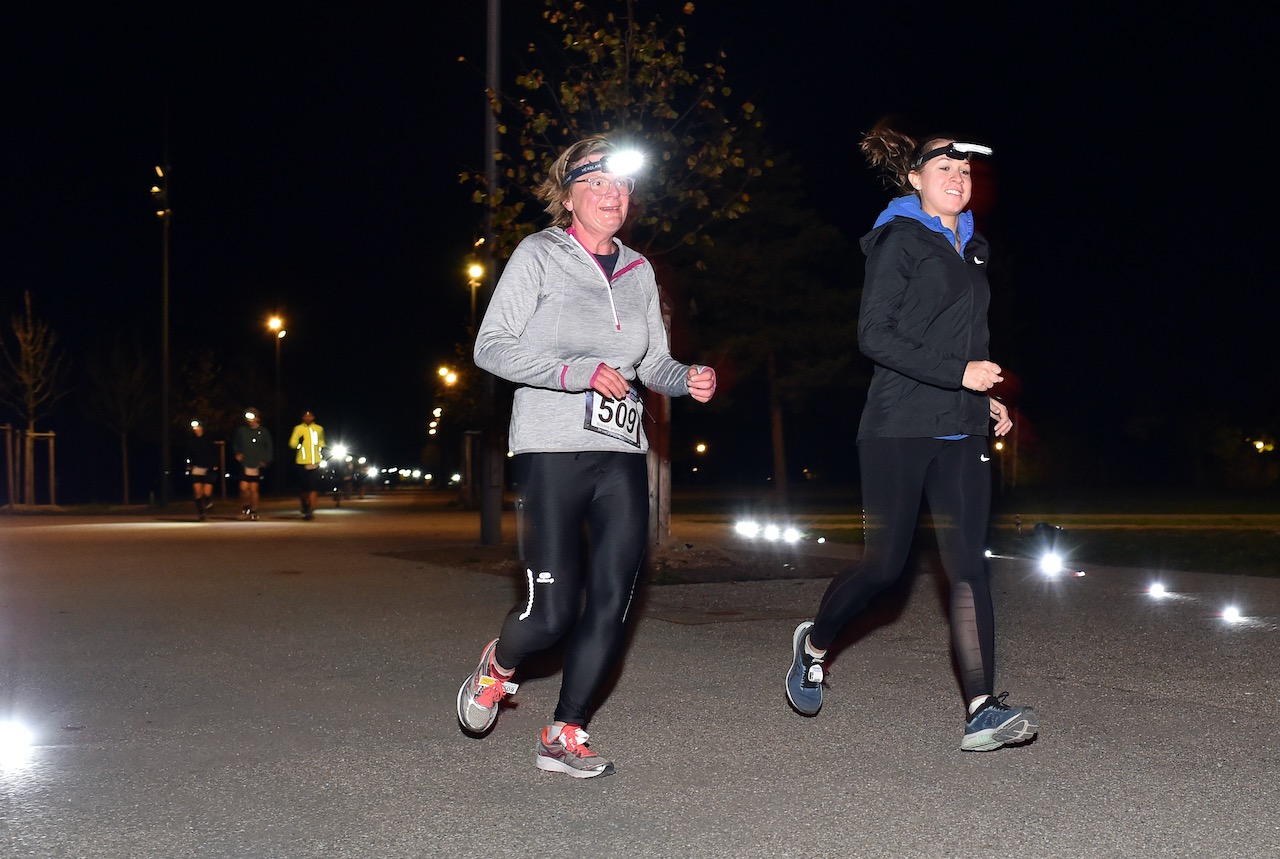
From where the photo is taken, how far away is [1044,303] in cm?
7394

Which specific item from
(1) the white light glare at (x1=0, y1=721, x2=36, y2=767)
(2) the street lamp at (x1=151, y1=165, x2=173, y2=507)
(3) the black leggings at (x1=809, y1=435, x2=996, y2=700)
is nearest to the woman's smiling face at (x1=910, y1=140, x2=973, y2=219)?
(3) the black leggings at (x1=809, y1=435, x2=996, y2=700)

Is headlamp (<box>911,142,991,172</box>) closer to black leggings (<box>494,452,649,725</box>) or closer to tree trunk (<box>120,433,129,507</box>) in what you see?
black leggings (<box>494,452,649,725</box>)

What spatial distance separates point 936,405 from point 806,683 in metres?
1.27

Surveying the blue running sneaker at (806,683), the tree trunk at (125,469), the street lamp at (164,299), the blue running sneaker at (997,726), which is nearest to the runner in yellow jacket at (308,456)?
the street lamp at (164,299)

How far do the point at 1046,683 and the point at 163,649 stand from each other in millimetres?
4634

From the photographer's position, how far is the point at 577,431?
4.77 metres

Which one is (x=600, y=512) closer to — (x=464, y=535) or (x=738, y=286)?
(x=464, y=535)

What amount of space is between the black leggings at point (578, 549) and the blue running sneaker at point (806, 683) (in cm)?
107

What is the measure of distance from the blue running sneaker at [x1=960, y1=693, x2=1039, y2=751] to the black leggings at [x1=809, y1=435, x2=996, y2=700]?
0.31 feet

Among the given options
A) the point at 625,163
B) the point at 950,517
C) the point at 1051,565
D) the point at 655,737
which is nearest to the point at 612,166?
the point at 625,163

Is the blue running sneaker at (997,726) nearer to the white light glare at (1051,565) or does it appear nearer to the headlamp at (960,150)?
the headlamp at (960,150)

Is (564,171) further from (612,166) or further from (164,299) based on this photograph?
(164,299)

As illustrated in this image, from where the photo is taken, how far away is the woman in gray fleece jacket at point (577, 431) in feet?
15.7

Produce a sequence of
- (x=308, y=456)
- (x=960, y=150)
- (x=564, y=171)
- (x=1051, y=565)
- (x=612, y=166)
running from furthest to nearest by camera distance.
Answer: (x=308, y=456) < (x=1051, y=565) < (x=960, y=150) < (x=564, y=171) < (x=612, y=166)
